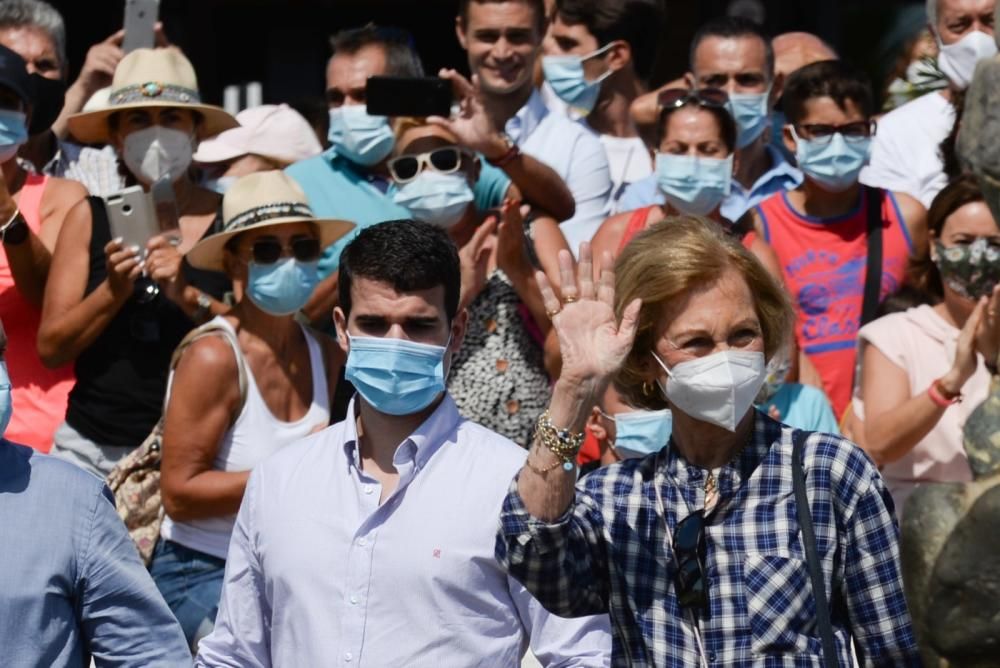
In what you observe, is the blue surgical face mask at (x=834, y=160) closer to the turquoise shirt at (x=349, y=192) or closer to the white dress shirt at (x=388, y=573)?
the turquoise shirt at (x=349, y=192)

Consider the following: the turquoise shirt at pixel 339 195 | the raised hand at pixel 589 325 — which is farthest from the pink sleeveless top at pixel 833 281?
the raised hand at pixel 589 325

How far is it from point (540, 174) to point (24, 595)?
2.90 metres

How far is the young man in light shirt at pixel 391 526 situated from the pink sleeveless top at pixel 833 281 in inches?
90.5

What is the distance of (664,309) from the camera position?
3646mm

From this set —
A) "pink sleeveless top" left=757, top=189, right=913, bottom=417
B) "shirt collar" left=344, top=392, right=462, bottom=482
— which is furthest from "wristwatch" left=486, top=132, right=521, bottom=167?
"shirt collar" left=344, top=392, right=462, bottom=482

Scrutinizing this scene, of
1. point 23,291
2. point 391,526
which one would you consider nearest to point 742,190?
point 23,291

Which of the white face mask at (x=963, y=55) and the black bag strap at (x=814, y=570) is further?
the white face mask at (x=963, y=55)

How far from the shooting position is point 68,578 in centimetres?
354

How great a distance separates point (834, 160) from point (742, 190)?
1.86 ft

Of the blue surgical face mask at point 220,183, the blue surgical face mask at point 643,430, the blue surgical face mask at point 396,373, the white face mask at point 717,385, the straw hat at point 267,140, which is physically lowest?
the blue surgical face mask at point 220,183

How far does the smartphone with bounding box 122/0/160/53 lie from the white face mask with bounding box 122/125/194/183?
90cm

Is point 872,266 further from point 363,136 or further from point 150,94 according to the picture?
point 150,94

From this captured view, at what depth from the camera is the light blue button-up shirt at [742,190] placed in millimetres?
6535

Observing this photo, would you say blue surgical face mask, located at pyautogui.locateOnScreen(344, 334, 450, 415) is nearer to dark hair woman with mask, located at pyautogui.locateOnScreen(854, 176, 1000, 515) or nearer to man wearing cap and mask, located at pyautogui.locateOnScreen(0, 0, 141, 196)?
dark hair woman with mask, located at pyautogui.locateOnScreen(854, 176, 1000, 515)
